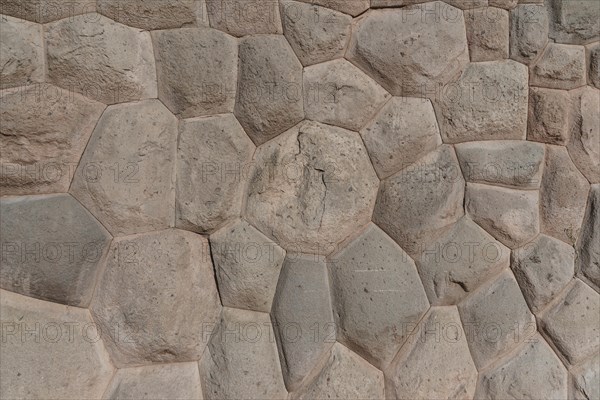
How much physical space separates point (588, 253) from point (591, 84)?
0.45 m

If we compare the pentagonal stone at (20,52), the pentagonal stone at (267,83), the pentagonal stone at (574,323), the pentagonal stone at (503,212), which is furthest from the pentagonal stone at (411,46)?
the pentagonal stone at (20,52)

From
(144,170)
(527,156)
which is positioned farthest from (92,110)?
(527,156)

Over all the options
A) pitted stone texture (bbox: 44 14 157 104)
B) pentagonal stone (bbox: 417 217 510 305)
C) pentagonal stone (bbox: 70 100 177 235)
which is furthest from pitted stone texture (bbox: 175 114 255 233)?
pentagonal stone (bbox: 417 217 510 305)

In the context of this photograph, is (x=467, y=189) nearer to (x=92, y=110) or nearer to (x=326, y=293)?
(x=326, y=293)

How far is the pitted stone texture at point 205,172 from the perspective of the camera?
1439 millimetres

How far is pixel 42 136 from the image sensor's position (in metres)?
1.37

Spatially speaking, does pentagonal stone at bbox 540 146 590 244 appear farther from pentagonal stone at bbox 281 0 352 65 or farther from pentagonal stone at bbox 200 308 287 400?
pentagonal stone at bbox 200 308 287 400

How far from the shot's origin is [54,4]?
4.40 feet

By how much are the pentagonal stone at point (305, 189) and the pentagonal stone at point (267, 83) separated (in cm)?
6

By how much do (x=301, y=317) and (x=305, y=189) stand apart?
1.06 feet

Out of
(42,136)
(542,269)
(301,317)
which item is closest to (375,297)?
(301,317)

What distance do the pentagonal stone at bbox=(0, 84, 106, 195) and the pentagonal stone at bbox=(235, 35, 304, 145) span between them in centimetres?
36

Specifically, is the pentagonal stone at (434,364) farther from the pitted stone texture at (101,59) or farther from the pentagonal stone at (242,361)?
the pitted stone texture at (101,59)

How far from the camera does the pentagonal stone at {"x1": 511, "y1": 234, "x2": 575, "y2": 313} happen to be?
4.94 feet
